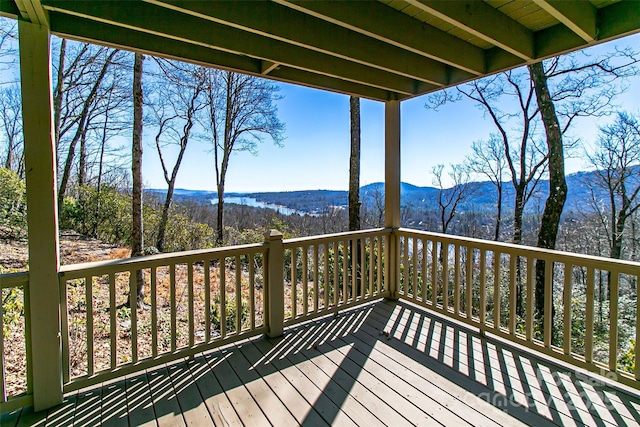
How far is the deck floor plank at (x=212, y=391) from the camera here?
189 centimetres

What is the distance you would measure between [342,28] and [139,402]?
10.4 ft

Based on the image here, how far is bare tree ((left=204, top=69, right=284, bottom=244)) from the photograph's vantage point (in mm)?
11070

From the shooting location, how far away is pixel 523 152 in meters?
9.12

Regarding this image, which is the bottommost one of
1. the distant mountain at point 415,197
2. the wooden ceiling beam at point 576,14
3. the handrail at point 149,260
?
the handrail at point 149,260

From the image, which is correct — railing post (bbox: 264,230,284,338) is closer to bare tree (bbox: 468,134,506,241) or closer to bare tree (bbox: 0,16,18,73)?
bare tree (bbox: 0,16,18,73)

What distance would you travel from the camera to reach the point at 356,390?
2164 millimetres

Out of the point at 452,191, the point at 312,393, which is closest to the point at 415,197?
the point at 452,191

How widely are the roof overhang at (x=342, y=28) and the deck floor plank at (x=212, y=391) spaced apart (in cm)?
252

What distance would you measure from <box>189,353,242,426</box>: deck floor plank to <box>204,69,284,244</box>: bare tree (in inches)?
360

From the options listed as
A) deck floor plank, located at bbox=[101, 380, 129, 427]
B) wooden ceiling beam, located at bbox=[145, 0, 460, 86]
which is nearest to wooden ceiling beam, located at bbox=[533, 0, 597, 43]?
wooden ceiling beam, located at bbox=[145, 0, 460, 86]

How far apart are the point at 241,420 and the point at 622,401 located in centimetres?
253

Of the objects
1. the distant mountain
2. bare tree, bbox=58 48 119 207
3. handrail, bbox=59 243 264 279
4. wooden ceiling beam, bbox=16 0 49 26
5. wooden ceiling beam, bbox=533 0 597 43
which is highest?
bare tree, bbox=58 48 119 207

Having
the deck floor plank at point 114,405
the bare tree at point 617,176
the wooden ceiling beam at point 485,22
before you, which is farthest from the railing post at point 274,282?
the bare tree at point 617,176

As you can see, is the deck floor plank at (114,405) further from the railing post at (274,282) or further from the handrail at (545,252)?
the handrail at (545,252)
